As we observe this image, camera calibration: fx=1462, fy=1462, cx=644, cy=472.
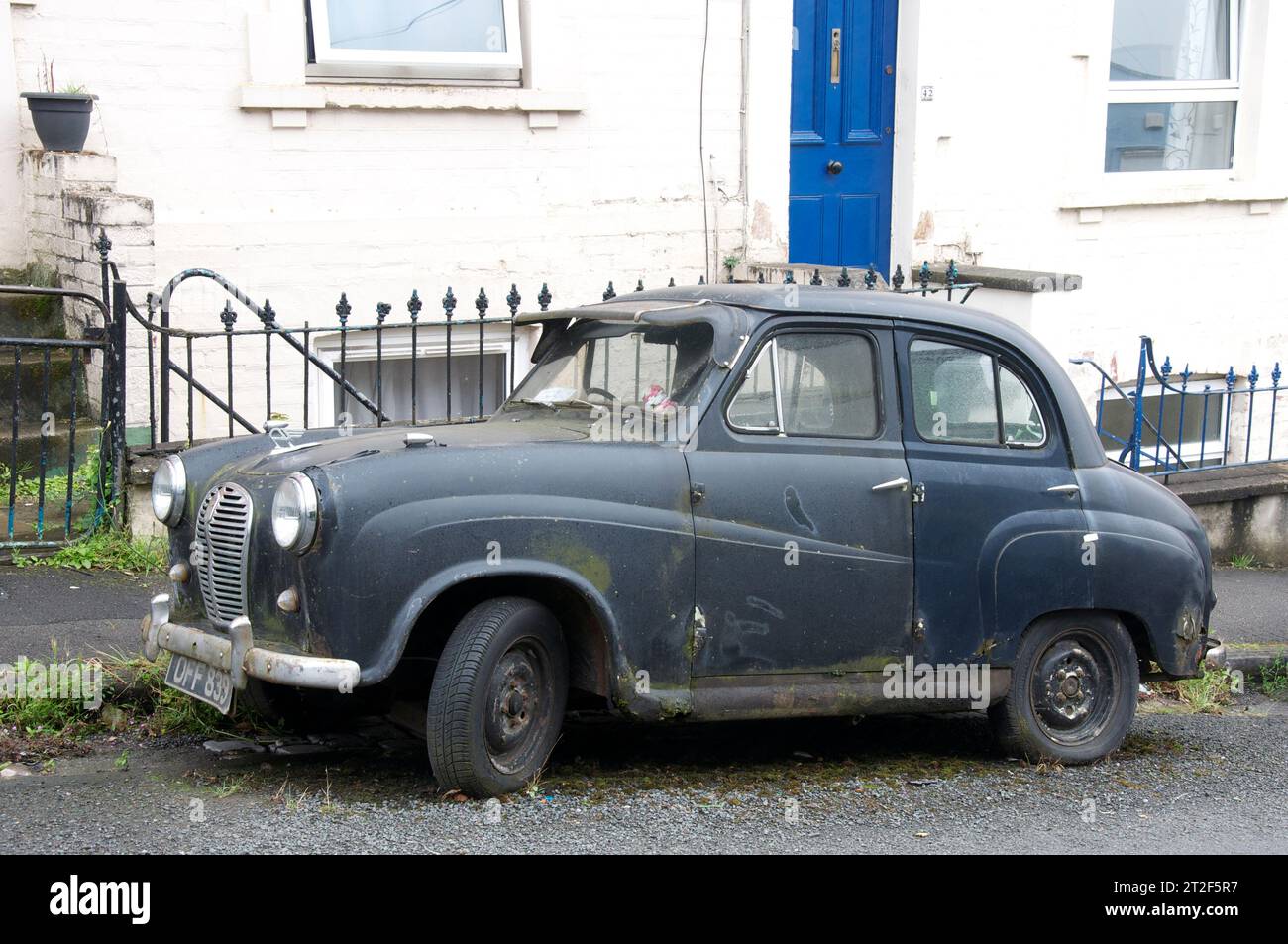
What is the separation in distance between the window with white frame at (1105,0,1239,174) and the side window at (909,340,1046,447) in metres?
6.57

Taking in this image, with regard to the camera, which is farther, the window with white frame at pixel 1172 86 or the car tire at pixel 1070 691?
the window with white frame at pixel 1172 86

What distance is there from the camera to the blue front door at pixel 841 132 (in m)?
10.8

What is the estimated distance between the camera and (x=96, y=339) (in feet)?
24.3

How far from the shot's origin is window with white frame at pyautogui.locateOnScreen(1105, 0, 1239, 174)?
11547 millimetres

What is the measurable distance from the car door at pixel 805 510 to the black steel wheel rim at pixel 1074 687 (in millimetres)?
682

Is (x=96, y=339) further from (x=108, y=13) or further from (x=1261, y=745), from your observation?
(x=1261, y=745)

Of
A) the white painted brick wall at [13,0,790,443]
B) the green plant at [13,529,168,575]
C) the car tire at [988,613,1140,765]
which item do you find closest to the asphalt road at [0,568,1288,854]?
the car tire at [988,613,1140,765]

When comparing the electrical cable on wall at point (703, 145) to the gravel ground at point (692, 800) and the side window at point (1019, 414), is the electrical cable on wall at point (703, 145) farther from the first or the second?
the gravel ground at point (692, 800)

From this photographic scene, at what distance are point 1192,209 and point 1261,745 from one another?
21.9 feet

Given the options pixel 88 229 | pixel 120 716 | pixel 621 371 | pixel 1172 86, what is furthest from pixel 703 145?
pixel 120 716

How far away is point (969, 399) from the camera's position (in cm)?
566

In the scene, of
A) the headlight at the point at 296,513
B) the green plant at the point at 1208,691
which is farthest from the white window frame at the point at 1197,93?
the headlight at the point at 296,513

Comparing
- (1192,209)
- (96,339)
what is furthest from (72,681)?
(1192,209)

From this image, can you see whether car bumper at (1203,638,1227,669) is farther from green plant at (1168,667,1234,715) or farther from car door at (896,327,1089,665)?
green plant at (1168,667,1234,715)
